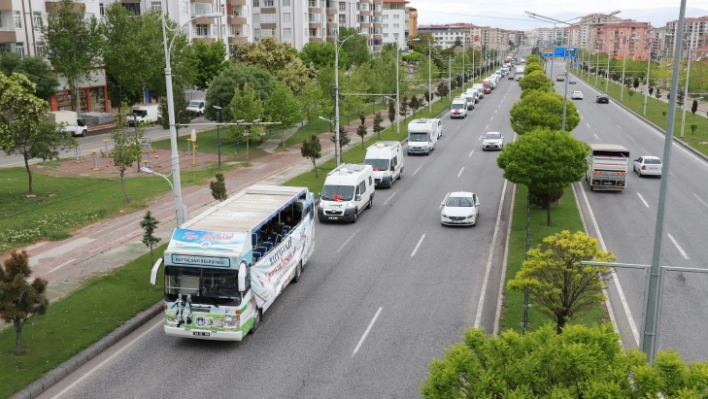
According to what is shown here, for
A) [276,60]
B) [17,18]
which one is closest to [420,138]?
[276,60]

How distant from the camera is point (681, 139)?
54.8 m

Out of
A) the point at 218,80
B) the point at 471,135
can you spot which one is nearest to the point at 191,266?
the point at 218,80

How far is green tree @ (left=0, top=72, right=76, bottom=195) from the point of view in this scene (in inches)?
1233

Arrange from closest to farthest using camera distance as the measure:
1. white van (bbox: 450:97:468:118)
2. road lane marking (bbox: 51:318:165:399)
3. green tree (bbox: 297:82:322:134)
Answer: road lane marking (bbox: 51:318:165:399) < green tree (bbox: 297:82:322:134) < white van (bbox: 450:97:468:118)

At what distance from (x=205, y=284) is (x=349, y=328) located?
4.41m

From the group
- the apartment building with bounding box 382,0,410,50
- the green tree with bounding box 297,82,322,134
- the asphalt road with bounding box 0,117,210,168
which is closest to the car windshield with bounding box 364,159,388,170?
the asphalt road with bounding box 0,117,210,168

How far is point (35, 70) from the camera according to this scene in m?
56.8

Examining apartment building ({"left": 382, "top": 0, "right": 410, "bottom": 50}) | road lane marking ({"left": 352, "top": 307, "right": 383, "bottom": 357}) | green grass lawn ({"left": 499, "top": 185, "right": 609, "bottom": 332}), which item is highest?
apartment building ({"left": 382, "top": 0, "right": 410, "bottom": 50})

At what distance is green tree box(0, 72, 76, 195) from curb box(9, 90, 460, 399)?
15.9m

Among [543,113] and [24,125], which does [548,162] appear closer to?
[543,113]

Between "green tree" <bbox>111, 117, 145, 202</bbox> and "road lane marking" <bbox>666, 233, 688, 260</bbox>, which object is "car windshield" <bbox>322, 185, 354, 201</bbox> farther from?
"road lane marking" <bbox>666, 233, 688, 260</bbox>

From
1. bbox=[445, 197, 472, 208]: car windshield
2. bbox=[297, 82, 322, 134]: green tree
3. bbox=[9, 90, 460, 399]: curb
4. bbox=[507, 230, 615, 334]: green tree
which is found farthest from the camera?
bbox=[297, 82, 322, 134]: green tree

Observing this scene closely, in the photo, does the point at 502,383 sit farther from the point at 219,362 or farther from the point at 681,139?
the point at 681,139

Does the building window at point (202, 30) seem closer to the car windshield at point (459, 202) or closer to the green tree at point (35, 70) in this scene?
the green tree at point (35, 70)
